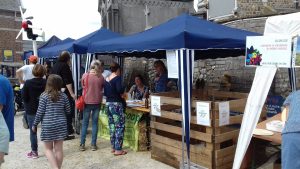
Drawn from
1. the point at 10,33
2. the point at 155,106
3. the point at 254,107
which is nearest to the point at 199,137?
the point at 155,106

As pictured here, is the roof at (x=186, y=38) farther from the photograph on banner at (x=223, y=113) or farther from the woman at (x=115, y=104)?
the photograph on banner at (x=223, y=113)

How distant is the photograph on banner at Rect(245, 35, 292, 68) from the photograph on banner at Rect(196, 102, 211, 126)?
34.5 inches

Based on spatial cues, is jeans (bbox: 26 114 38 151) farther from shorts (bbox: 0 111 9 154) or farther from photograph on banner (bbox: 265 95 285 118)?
photograph on banner (bbox: 265 95 285 118)

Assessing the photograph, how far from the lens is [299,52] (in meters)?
3.61

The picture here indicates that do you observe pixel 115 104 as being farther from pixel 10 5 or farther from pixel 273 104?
pixel 10 5

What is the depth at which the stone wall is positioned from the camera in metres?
31.3

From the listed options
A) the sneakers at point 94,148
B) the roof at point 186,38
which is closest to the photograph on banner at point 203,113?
the roof at point 186,38

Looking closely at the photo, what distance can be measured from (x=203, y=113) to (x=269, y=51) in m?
1.29

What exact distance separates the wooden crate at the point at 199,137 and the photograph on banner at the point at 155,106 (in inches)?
2.8

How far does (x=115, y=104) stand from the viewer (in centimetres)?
557

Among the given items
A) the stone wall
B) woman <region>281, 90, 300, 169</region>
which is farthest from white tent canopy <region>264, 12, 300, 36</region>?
the stone wall

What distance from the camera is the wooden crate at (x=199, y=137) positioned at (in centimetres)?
449

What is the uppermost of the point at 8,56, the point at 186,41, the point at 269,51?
the point at 8,56

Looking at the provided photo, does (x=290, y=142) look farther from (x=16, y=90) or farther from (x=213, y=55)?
(x=16, y=90)
